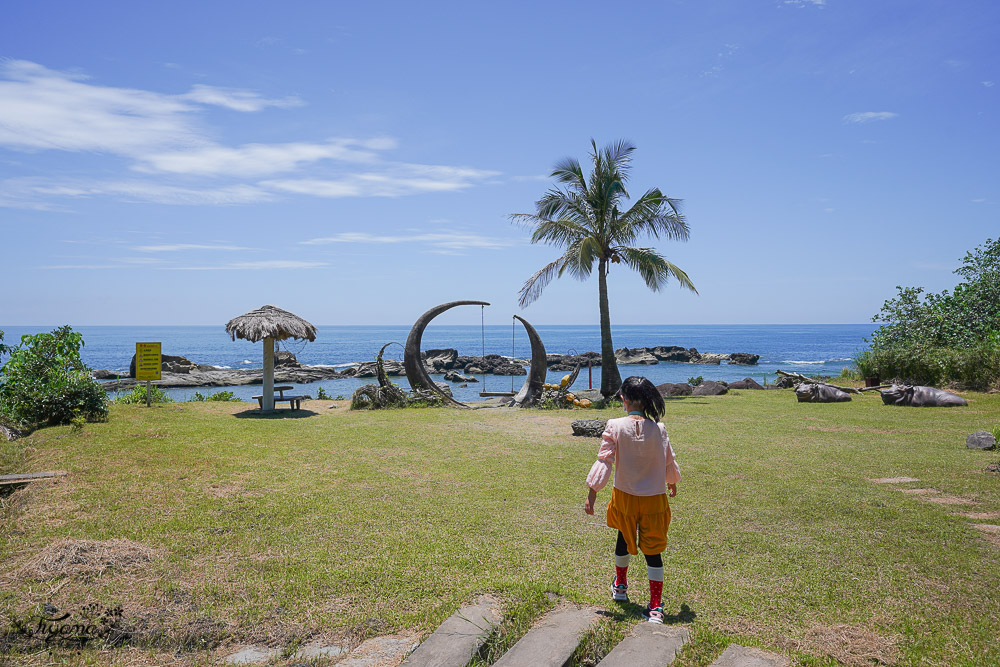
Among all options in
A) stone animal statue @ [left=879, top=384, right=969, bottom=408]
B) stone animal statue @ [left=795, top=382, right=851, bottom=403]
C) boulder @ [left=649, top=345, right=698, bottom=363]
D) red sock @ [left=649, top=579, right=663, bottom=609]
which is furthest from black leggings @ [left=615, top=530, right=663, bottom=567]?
boulder @ [left=649, top=345, right=698, bottom=363]

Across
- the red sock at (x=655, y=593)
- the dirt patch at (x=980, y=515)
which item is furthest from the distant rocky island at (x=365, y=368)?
the red sock at (x=655, y=593)

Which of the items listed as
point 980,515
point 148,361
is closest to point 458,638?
point 980,515

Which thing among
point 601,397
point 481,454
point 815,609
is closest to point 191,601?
point 815,609

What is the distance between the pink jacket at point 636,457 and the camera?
14.2 feet

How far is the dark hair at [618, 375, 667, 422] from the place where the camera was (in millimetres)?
4384

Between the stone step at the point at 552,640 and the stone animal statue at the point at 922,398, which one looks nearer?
the stone step at the point at 552,640

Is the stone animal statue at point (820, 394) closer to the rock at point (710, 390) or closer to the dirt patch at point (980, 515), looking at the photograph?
the rock at point (710, 390)

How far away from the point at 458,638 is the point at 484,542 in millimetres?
1932

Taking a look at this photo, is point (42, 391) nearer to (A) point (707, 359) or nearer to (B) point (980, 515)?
(B) point (980, 515)

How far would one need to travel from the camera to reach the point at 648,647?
3.72 m

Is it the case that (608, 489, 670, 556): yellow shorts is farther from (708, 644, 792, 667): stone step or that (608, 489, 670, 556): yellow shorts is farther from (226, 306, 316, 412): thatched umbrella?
(226, 306, 316, 412): thatched umbrella

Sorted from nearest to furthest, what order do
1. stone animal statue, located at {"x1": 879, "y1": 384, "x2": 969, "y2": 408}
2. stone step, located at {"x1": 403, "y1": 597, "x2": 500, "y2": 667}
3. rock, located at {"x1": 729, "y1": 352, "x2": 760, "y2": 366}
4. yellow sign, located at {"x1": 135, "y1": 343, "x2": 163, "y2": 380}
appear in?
stone step, located at {"x1": 403, "y1": 597, "x2": 500, "y2": 667} < yellow sign, located at {"x1": 135, "y1": 343, "x2": 163, "y2": 380} < stone animal statue, located at {"x1": 879, "y1": 384, "x2": 969, "y2": 408} < rock, located at {"x1": 729, "y1": 352, "x2": 760, "y2": 366}

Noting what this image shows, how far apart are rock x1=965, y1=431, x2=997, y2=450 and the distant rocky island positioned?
75.5 ft

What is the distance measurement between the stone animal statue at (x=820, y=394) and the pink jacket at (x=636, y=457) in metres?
16.0
